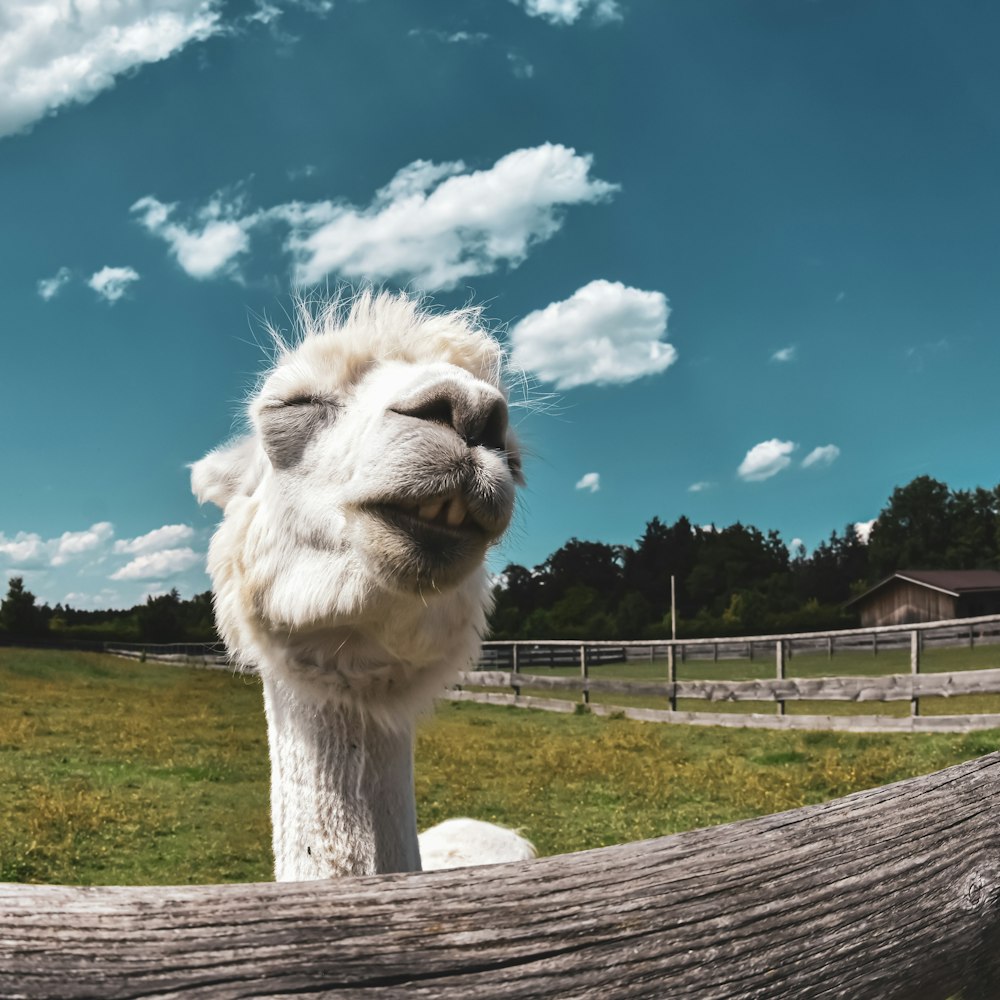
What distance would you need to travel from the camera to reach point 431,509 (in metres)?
2.15

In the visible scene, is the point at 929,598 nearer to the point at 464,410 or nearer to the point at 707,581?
the point at 707,581

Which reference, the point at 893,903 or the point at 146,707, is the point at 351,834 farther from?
the point at 146,707

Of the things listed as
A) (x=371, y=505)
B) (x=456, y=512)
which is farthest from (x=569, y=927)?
(x=371, y=505)

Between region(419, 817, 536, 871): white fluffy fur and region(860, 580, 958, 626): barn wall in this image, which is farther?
region(860, 580, 958, 626): barn wall

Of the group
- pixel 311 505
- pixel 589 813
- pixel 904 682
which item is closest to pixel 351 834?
pixel 311 505

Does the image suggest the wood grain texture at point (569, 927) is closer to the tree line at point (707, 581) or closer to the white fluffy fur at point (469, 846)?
the white fluffy fur at point (469, 846)

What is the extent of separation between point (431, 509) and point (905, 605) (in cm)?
6081

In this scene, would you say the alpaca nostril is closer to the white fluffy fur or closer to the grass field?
the white fluffy fur

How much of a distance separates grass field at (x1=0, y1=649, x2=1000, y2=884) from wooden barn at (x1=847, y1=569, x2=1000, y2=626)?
44.3 m

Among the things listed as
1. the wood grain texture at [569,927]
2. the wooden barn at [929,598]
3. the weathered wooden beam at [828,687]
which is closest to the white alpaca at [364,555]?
the wood grain texture at [569,927]

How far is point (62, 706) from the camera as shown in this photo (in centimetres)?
1925

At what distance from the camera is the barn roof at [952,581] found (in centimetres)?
5306

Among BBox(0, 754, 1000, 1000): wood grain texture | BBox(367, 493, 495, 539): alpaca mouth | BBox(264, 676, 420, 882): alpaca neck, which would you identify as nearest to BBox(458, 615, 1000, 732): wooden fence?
BBox(264, 676, 420, 882): alpaca neck

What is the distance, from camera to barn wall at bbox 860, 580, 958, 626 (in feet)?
177
